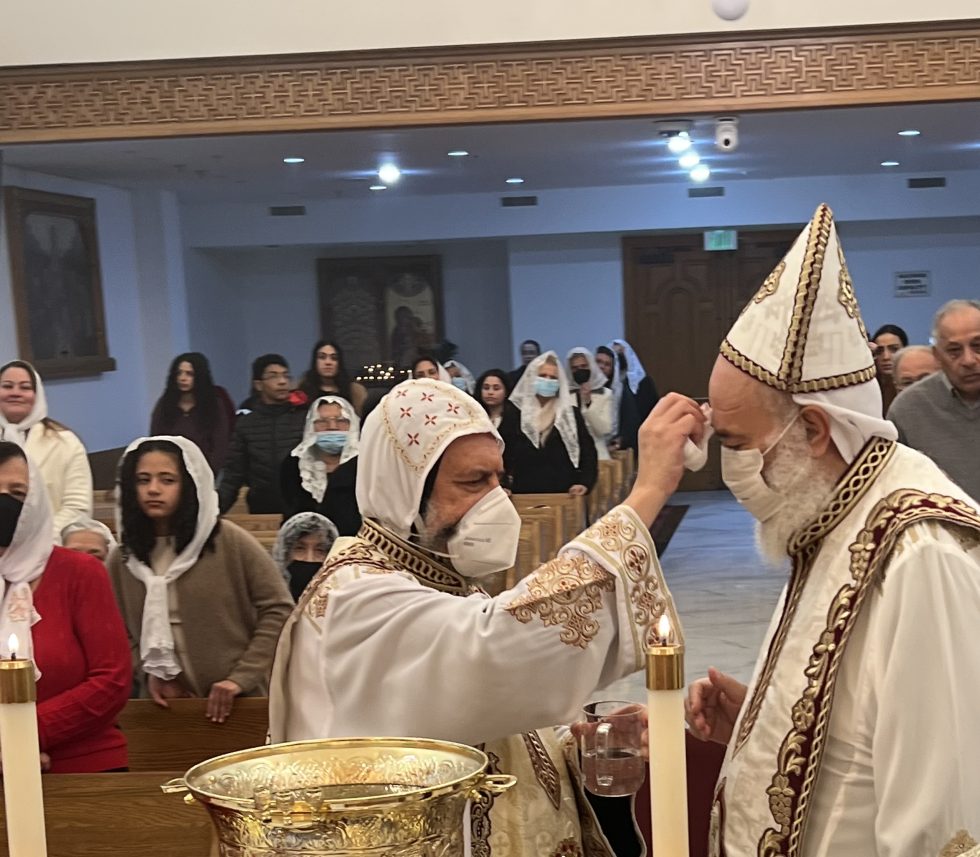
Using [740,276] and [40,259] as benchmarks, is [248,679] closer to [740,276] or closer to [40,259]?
[40,259]

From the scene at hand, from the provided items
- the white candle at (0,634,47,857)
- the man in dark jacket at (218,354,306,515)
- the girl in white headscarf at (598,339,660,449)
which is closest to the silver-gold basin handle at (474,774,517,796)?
the white candle at (0,634,47,857)

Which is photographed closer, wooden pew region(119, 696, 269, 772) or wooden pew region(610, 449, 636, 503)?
wooden pew region(119, 696, 269, 772)

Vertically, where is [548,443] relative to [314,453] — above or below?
below

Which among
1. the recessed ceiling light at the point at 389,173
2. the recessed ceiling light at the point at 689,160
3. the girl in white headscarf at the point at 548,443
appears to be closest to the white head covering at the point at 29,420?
the girl in white headscarf at the point at 548,443

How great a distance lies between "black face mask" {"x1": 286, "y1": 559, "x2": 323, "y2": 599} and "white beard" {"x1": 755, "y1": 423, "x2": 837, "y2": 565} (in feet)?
10.5

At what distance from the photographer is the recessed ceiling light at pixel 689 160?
37.7 ft

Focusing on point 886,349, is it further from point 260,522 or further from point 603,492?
point 260,522

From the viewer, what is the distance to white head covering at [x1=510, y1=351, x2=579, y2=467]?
27.6 ft

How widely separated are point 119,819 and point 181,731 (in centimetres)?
86

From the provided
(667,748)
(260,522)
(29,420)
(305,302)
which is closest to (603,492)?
(260,522)

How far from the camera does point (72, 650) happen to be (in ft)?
10.5

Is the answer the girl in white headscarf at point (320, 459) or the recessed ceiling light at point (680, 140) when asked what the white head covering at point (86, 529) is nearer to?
the girl in white headscarf at point (320, 459)

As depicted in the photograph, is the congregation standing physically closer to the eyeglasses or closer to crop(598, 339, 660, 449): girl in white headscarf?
the eyeglasses

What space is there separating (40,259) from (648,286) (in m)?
6.97
